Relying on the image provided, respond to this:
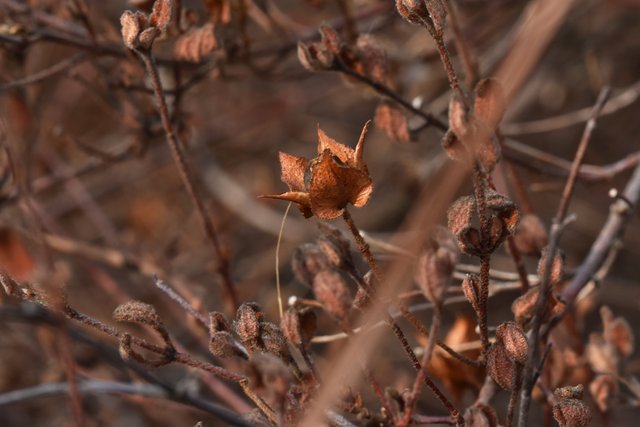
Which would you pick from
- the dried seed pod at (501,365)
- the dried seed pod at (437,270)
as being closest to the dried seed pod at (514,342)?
the dried seed pod at (501,365)

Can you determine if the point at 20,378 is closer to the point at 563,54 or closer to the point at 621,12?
the point at 563,54

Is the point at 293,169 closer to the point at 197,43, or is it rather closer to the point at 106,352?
the point at 106,352

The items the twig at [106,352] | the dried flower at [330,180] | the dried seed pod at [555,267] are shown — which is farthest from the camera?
the dried seed pod at [555,267]

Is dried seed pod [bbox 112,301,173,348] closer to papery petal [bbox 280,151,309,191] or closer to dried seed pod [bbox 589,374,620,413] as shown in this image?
papery petal [bbox 280,151,309,191]

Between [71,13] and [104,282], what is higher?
[71,13]

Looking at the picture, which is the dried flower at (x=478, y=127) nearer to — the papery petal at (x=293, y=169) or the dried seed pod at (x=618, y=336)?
the papery petal at (x=293, y=169)

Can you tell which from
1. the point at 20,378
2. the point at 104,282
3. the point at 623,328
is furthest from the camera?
the point at 20,378

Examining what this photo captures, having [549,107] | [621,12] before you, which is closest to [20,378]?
[549,107]
